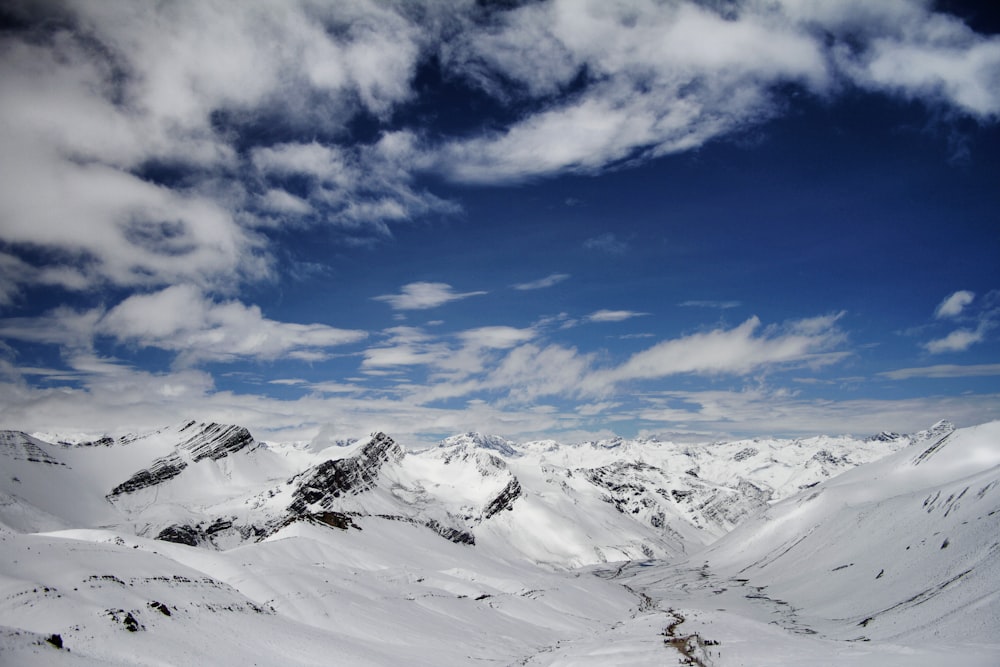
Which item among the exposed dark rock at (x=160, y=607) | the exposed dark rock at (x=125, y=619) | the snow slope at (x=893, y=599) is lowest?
the exposed dark rock at (x=125, y=619)

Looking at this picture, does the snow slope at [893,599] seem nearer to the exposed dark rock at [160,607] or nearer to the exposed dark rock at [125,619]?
the exposed dark rock at [160,607]

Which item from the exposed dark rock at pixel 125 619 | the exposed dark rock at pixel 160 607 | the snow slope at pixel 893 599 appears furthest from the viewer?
the snow slope at pixel 893 599

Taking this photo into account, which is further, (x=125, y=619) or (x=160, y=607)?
(x=160, y=607)

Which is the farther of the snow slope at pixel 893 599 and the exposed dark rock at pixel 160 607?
the snow slope at pixel 893 599

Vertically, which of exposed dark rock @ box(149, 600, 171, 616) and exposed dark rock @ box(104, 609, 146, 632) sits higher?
exposed dark rock @ box(149, 600, 171, 616)

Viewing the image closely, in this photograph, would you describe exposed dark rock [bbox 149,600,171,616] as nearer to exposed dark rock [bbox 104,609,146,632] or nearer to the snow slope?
exposed dark rock [bbox 104,609,146,632]

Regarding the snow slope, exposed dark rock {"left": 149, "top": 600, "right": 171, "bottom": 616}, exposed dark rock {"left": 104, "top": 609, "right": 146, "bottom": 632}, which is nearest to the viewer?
exposed dark rock {"left": 104, "top": 609, "right": 146, "bottom": 632}

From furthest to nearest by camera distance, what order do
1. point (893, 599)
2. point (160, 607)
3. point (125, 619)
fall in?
point (893, 599) → point (160, 607) → point (125, 619)

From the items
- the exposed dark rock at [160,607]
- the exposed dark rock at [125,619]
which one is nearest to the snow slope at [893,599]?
the exposed dark rock at [160,607]

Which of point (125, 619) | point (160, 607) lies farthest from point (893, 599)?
point (125, 619)

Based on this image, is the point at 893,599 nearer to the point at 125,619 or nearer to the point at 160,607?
the point at 160,607

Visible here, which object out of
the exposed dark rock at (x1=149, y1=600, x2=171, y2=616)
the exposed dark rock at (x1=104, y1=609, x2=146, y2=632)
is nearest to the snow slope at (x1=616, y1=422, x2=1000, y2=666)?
the exposed dark rock at (x1=149, y1=600, x2=171, y2=616)

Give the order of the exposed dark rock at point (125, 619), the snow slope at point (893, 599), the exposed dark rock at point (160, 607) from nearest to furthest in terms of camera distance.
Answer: the exposed dark rock at point (125, 619) < the exposed dark rock at point (160, 607) < the snow slope at point (893, 599)

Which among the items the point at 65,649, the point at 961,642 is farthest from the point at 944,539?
the point at 65,649
